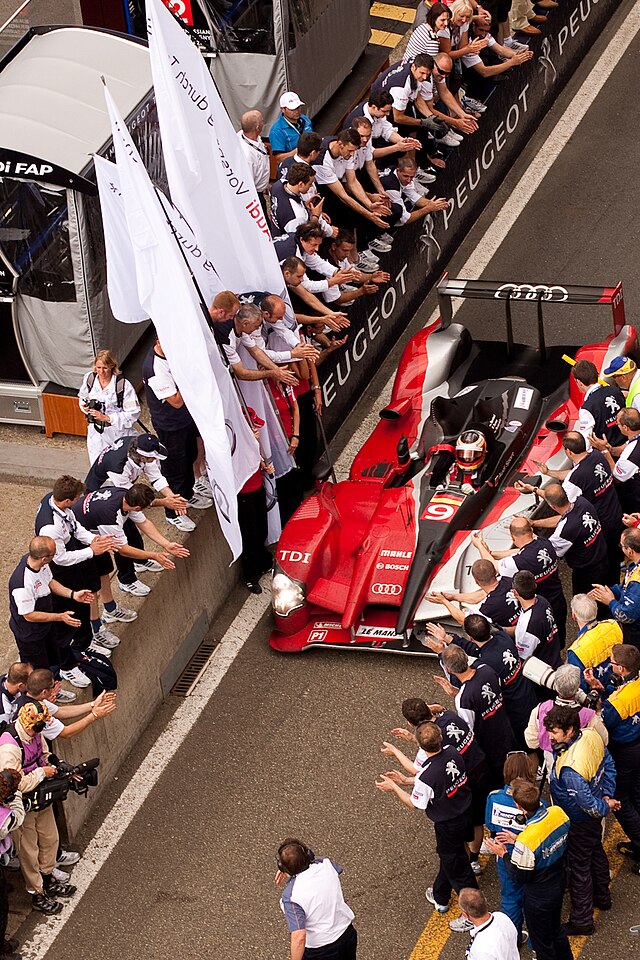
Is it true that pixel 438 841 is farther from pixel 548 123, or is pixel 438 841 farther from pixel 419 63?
pixel 548 123

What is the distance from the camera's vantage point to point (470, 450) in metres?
12.8

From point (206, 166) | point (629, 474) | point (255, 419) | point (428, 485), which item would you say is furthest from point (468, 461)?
point (206, 166)

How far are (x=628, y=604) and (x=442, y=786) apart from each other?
2015 mm

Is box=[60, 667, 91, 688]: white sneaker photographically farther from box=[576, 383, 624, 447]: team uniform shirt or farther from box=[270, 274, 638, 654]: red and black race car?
box=[576, 383, 624, 447]: team uniform shirt

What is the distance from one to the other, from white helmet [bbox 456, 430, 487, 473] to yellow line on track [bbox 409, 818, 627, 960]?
309 centimetres

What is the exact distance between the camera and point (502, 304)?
16.4 meters

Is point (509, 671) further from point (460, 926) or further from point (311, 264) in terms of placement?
point (311, 264)

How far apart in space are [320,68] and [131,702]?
28.6 feet

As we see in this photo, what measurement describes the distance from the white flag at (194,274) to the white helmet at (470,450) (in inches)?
60.1

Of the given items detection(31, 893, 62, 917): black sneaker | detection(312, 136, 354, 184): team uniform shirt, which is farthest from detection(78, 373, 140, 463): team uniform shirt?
detection(312, 136, 354, 184): team uniform shirt

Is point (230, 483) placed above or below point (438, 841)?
above

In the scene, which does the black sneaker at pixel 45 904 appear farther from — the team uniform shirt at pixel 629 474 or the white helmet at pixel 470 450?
the team uniform shirt at pixel 629 474

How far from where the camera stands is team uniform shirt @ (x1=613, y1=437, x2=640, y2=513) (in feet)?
40.7

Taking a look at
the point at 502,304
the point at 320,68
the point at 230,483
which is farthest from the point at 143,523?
the point at 320,68
